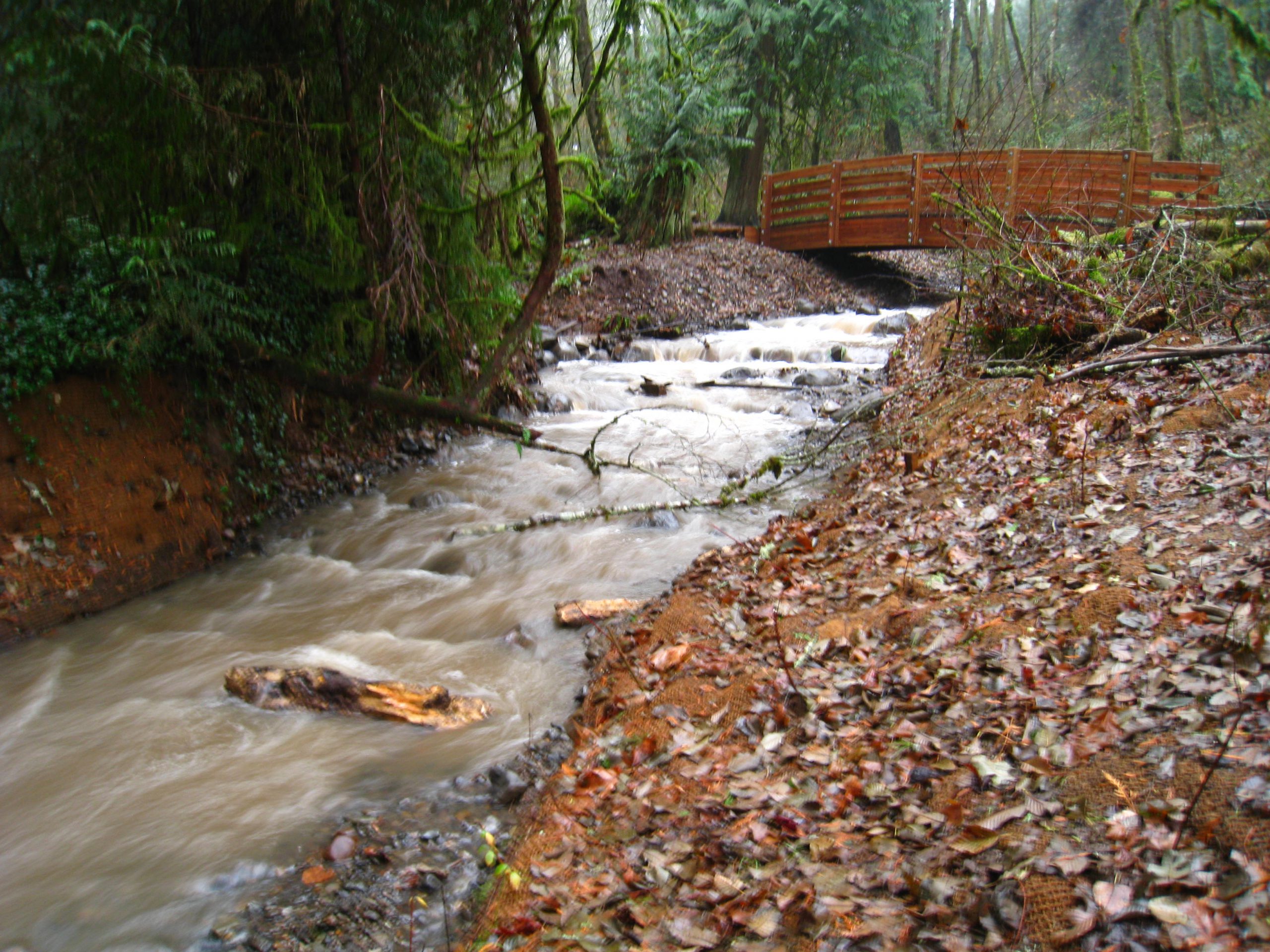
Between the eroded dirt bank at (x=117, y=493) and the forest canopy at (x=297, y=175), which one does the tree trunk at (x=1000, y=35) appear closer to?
the forest canopy at (x=297, y=175)

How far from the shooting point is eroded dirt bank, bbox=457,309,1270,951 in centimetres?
248

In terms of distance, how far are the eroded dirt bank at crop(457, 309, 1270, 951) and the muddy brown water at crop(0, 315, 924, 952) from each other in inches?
39.9

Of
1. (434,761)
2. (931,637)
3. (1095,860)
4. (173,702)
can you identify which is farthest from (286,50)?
(1095,860)

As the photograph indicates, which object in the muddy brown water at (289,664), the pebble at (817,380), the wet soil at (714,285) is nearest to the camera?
the muddy brown water at (289,664)

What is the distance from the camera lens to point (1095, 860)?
248cm

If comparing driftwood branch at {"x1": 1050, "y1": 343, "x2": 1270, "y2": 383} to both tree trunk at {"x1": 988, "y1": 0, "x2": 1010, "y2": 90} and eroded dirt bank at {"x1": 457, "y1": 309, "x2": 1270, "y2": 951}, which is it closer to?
eroded dirt bank at {"x1": 457, "y1": 309, "x2": 1270, "y2": 951}

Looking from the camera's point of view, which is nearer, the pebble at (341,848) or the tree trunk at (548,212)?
the pebble at (341,848)

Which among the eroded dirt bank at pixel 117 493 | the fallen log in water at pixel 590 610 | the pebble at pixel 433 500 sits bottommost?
the fallen log in water at pixel 590 610

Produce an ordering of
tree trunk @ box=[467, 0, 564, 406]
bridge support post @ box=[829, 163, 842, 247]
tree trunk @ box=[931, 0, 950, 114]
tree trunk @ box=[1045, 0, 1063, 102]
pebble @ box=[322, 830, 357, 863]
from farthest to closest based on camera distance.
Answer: tree trunk @ box=[931, 0, 950, 114]
bridge support post @ box=[829, 163, 842, 247]
tree trunk @ box=[1045, 0, 1063, 102]
tree trunk @ box=[467, 0, 564, 406]
pebble @ box=[322, 830, 357, 863]

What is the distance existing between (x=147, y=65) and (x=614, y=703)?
5.05 metres

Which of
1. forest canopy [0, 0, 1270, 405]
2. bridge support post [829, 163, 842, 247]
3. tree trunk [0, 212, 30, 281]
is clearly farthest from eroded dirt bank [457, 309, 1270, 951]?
bridge support post [829, 163, 842, 247]

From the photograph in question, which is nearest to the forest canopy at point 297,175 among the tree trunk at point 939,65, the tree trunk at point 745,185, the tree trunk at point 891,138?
the tree trunk at point 745,185

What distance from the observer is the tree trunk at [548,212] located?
6578 mm

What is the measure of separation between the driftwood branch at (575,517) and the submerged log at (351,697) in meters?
2.83
